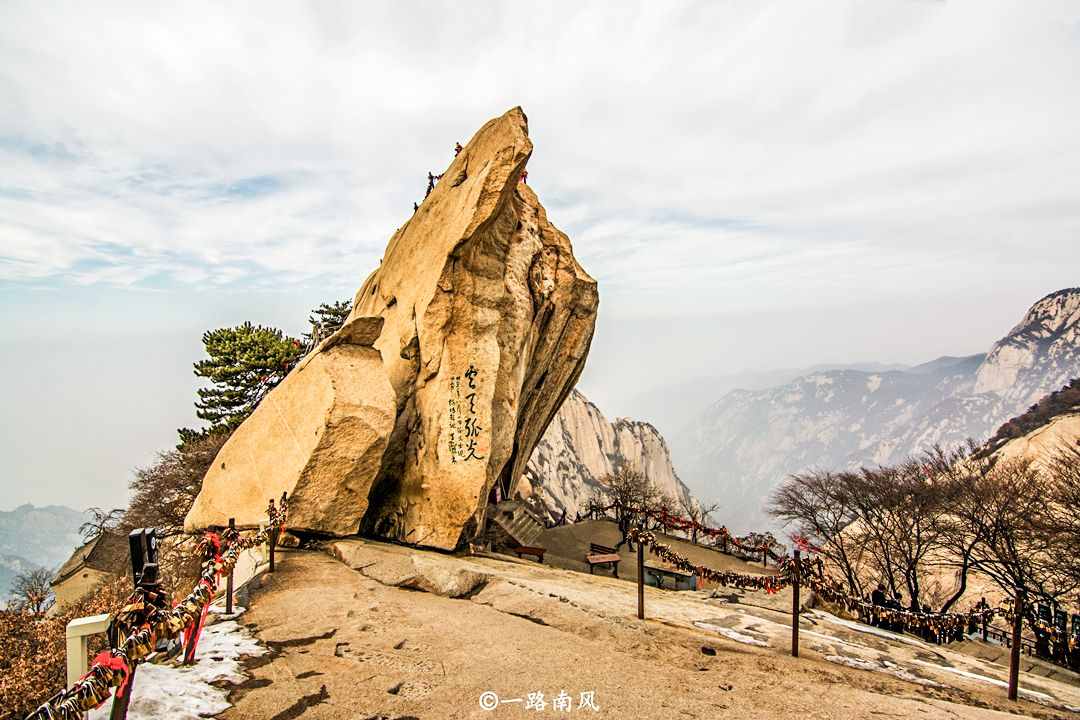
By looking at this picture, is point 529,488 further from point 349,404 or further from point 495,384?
point 349,404

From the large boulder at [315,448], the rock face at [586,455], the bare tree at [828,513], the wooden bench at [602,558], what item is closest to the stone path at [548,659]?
the large boulder at [315,448]

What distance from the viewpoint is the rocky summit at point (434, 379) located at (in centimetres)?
1290

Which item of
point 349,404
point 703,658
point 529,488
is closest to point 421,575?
point 349,404

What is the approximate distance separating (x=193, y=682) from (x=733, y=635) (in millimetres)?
7377

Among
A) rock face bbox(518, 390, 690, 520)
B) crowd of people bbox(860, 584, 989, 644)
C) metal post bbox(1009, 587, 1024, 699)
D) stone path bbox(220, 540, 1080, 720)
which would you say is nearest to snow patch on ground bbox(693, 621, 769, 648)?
stone path bbox(220, 540, 1080, 720)

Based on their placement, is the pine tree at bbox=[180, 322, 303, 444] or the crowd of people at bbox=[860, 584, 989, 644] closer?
the crowd of people at bbox=[860, 584, 989, 644]

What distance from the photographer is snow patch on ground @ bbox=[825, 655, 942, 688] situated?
302 inches

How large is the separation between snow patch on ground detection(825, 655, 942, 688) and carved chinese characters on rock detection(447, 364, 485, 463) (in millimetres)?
8642

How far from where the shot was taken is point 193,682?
19.1ft

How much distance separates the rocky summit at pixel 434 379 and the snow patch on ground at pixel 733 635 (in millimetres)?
6466

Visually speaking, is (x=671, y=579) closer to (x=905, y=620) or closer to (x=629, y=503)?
(x=905, y=620)

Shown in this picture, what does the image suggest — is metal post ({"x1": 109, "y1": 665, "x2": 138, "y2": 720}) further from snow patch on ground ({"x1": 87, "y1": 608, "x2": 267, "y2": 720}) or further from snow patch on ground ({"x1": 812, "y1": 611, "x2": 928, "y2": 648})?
snow patch on ground ({"x1": 812, "y1": 611, "x2": 928, "y2": 648})

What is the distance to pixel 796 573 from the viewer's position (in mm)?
8789

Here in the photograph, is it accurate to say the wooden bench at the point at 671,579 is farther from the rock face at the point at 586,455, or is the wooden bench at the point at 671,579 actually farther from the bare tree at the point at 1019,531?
the rock face at the point at 586,455
